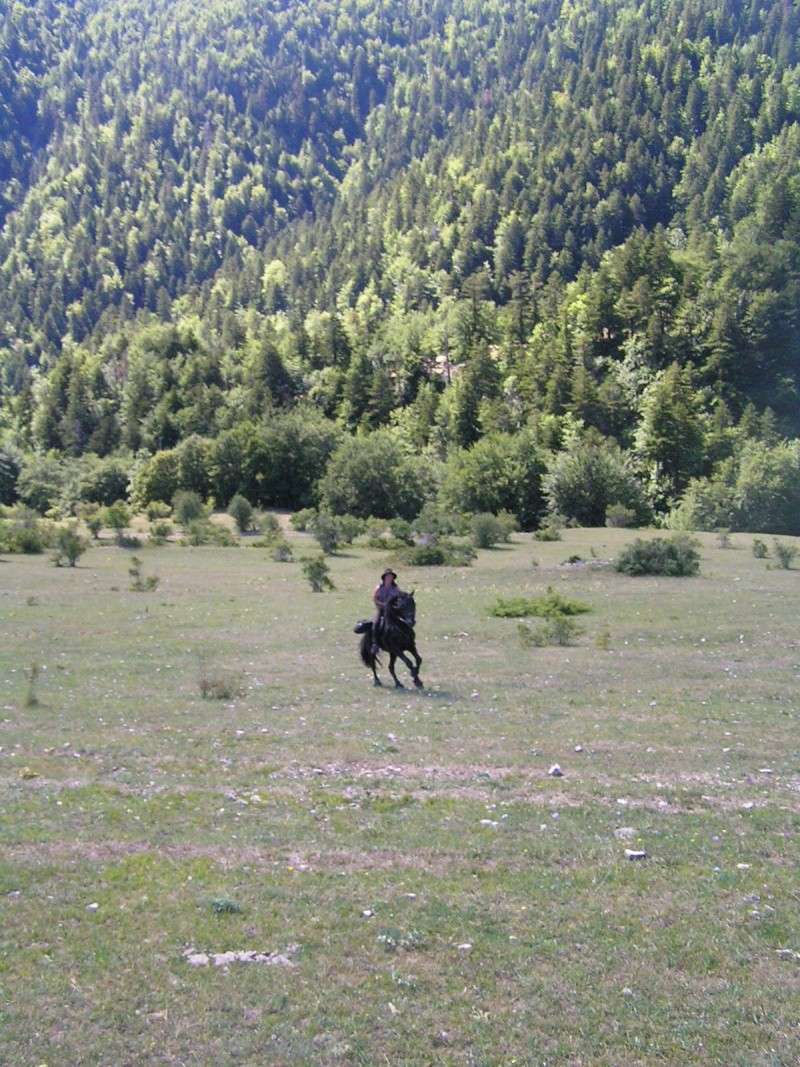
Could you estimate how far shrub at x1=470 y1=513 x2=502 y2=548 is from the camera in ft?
227

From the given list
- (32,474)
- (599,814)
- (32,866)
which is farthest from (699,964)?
(32,474)

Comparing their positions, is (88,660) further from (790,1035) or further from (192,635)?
(790,1035)

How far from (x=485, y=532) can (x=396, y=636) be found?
153 feet

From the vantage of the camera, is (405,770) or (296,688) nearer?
(405,770)

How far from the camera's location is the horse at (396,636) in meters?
23.0

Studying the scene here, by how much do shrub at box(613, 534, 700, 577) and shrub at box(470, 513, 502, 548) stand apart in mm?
18433

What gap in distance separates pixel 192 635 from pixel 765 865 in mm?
22932

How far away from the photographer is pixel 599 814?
13055 millimetres

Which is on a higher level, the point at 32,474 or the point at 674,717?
the point at 32,474

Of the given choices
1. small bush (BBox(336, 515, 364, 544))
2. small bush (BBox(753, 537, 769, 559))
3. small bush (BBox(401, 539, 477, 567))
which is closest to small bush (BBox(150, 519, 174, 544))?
small bush (BBox(336, 515, 364, 544))

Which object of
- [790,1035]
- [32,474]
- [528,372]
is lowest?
[790,1035]

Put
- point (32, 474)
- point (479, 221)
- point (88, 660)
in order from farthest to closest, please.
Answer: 1. point (479, 221)
2. point (32, 474)
3. point (88, 660)

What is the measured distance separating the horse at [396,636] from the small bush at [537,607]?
13472mm

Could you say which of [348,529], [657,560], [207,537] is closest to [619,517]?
[348,529]
